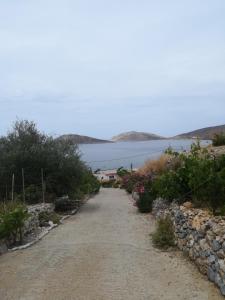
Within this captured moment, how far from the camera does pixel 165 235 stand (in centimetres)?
1173

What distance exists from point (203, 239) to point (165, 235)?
2.66m

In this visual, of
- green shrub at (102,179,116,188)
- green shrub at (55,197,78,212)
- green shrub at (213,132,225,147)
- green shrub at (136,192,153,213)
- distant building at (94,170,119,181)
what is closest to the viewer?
green shrub at (136,192,153,213)

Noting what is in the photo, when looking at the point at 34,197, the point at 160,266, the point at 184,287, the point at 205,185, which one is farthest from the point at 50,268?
the point at 34,197

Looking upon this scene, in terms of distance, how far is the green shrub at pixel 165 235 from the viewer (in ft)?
37.5

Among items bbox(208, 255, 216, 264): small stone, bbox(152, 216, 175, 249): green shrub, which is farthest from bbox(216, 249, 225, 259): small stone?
bbox(152, 216, 175, 249): green shrub

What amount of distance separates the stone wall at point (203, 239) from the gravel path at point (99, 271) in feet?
0.67

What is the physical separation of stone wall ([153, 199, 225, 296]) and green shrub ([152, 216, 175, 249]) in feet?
0.83

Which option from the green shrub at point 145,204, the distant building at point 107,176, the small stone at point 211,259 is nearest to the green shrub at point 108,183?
the distant building at point 107,176

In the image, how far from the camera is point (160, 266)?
959 centimetres

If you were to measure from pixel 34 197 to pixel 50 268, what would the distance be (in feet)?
33.2

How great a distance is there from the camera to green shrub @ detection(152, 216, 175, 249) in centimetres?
1144

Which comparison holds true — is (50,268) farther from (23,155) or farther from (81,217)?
(23,155)

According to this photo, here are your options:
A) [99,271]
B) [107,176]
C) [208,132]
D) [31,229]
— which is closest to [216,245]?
[99,271]

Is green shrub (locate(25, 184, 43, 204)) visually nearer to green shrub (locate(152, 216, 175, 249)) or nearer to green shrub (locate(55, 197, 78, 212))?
green shrub (locate(55, 197, 78, 212))
